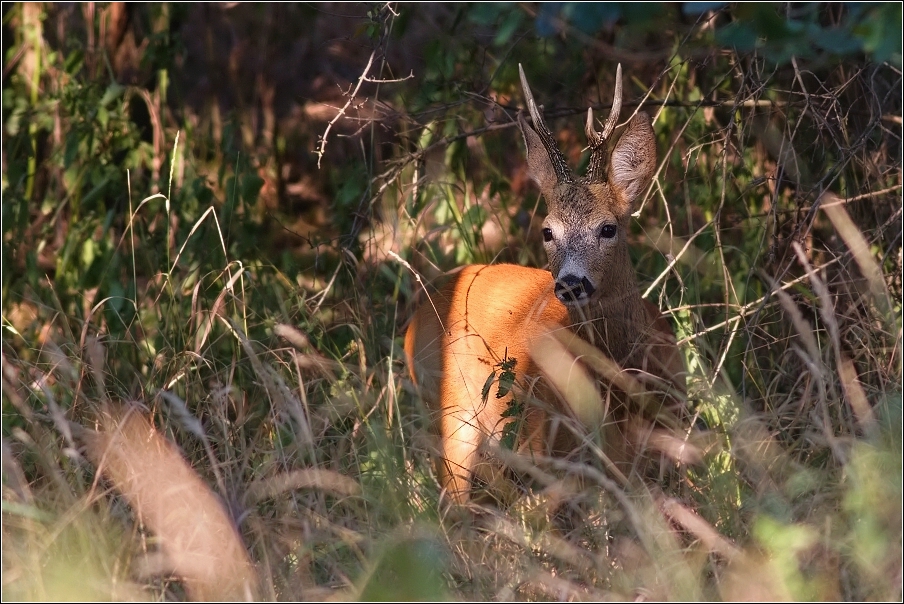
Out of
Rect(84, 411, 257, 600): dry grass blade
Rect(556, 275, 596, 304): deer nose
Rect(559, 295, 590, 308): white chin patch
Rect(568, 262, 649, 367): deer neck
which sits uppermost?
Rect(556, 275, 596, 304): deer nose

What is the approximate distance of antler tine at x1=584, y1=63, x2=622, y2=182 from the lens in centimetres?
389

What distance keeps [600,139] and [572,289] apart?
0.62 metres

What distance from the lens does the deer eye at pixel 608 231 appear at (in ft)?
13.2

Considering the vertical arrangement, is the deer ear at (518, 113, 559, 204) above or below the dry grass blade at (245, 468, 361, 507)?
above

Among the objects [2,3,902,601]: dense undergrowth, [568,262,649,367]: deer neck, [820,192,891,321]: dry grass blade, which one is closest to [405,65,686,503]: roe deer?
[568,262,649,367]: deer neck

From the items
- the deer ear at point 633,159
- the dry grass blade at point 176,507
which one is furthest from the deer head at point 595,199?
the dry grass blade at point 176,507

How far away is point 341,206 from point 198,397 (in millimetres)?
2044

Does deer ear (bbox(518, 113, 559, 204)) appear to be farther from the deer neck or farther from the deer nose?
the deer nose

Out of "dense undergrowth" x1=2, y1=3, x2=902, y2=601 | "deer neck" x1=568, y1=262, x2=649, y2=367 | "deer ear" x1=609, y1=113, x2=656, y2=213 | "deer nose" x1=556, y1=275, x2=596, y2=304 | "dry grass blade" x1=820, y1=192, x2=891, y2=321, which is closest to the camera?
"dense undergrowth" x1=2, y1=3, x2=902, y2=601

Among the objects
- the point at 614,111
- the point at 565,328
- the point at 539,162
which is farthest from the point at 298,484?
the point at 539,162

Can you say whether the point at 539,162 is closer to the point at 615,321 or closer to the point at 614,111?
the point at 614,111

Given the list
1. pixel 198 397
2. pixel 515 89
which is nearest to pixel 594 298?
pixel 198 397

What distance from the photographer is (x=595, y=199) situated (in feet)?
13.5

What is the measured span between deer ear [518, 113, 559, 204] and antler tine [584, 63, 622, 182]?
0.16m
